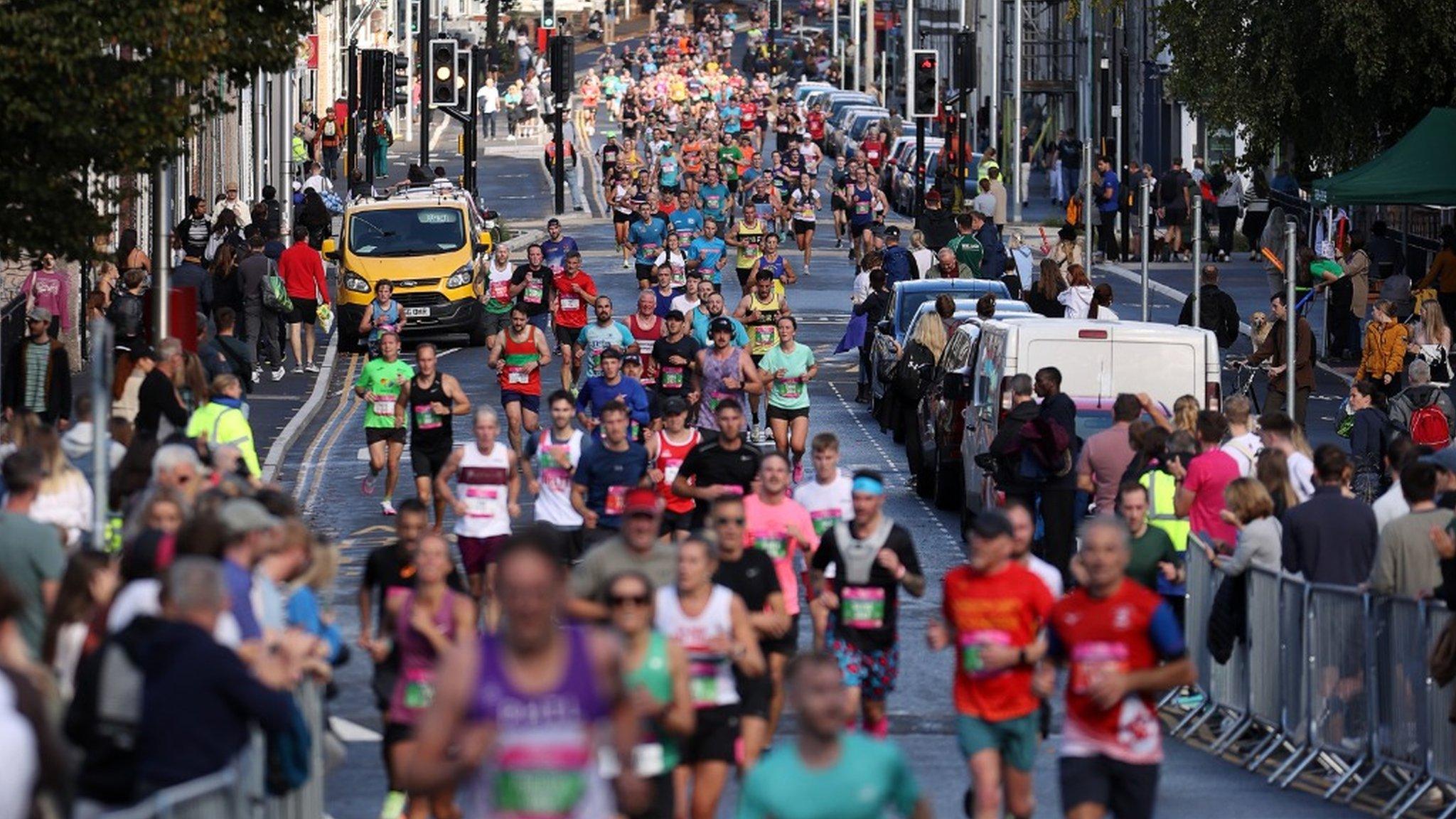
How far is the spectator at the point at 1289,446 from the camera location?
1753cm

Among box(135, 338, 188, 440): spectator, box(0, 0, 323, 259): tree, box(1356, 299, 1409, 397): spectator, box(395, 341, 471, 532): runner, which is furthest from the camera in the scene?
box(1356, 299, 1409, 397): spectator

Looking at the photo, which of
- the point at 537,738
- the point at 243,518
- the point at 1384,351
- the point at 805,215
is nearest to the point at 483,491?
the point at 243,518

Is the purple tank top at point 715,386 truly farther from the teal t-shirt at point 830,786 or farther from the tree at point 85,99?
the teal t-shirt at point 830,786

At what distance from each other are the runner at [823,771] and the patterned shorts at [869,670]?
4813 mm

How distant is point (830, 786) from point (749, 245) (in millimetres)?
28942

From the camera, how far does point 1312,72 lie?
1452 inches

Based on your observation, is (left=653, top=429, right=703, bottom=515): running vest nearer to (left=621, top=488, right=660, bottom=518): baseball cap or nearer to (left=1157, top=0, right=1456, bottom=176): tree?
(left=621, top=488, right=660, bottom=518): baseball cap

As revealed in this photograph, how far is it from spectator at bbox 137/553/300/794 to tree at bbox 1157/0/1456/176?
2713 cm

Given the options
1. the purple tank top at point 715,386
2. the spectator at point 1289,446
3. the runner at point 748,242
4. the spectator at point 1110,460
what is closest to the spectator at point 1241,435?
the spectator at point 1110,460

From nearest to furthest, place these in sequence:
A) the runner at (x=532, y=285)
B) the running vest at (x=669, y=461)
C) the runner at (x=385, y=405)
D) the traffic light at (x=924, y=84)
→ the running vest at (x=669, y=461) → the runner at (x=385, y=405) → the runner at (x=532, y=285) → the traffic light at (x=924, y=84)

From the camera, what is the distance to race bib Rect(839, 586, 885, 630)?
46.0 ft

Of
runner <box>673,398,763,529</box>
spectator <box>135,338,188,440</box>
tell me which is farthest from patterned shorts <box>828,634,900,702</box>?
spectator <box>135,338,188,440</box>

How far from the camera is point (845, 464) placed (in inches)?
1068

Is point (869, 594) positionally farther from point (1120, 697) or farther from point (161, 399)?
point (161, 399)
